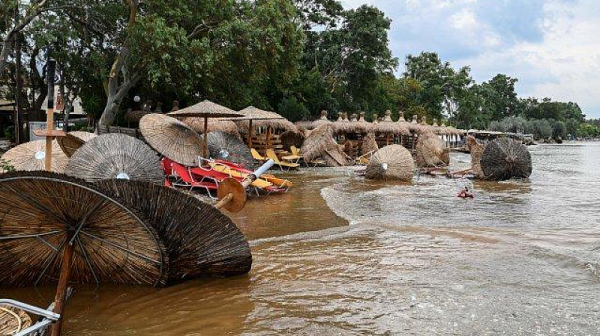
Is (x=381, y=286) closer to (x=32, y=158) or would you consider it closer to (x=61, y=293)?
(x=61, y=293)

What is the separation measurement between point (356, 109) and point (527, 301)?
28382 millimetres

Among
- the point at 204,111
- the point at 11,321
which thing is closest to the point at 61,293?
the point at 11,321

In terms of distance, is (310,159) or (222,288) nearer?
(222,288)

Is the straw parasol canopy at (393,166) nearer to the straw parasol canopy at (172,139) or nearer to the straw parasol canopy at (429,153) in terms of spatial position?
the straw parasol canopy at (429,153)

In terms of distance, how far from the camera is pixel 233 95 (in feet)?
65.8

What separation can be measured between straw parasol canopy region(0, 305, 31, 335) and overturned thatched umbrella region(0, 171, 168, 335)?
33 cm

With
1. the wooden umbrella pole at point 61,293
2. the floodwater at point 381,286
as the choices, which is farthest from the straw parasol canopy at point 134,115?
the wooden umbrella pole at point 61,293

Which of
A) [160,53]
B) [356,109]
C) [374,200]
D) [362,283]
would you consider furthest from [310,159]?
[362,283]

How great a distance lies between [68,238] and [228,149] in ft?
32.5

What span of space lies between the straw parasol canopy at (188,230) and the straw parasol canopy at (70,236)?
0.23m

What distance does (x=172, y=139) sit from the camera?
1148cm

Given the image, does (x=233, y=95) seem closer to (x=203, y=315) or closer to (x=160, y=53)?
(x=160, y=53)

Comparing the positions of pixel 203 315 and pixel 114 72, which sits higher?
pixel 114 72

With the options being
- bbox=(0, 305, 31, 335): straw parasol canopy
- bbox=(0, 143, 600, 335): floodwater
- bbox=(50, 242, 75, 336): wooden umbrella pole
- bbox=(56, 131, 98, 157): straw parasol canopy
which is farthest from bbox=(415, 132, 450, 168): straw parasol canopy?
bbox=(0, 305, 31, 335): straw parasol canopy
